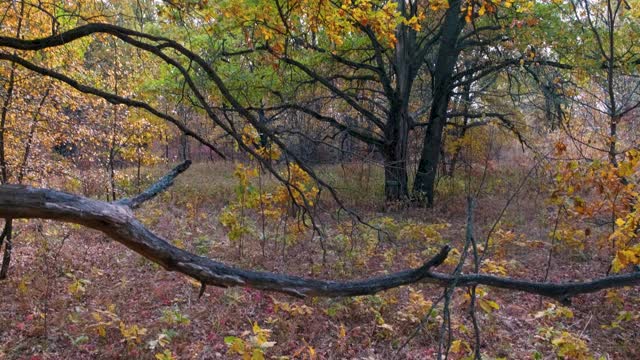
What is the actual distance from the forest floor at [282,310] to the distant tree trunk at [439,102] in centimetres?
369

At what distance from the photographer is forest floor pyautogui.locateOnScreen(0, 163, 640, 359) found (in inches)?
176

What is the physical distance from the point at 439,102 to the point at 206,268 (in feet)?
34.3

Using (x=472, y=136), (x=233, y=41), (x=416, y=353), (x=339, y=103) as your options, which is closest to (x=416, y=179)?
(x=339, y=103)

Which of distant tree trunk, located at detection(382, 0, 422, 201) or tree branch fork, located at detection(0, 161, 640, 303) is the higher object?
distant tree trunk, located at detection(382, 0, 422, 201)

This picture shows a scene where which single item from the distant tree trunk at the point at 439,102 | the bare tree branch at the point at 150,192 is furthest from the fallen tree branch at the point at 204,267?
the distant tree trunk at the point at 439,102

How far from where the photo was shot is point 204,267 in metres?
2.05

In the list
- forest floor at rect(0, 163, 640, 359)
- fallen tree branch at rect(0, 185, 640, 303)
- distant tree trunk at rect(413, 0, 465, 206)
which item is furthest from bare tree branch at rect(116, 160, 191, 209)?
distant tree trunk at rect(413, 0, 465, 206)

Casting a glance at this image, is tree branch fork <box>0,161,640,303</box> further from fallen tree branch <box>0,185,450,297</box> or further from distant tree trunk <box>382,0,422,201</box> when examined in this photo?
distant tree trunk <box>382,0,422,201</box>

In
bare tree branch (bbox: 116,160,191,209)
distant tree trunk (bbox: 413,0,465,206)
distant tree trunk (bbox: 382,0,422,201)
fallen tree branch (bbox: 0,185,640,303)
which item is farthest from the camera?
distant tree trunk (bbox: 382,0,422,201)

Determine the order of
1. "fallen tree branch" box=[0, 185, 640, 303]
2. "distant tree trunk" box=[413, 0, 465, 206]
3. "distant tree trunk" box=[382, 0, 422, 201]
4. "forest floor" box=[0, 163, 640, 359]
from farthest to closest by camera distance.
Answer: "distant tree trunk" box=[382, 0, 422, 201] < "distant tree trunk" box=[413, 0, 465, 206] < "forest floor" box=[0, 163, 640, 359] < "fallen tree branch" box=[0, 185, 640, 303]

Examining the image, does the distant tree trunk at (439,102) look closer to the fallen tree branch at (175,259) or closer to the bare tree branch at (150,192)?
the bare tree branch at (150,192)

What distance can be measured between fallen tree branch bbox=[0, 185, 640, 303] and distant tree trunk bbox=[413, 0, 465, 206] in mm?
8588

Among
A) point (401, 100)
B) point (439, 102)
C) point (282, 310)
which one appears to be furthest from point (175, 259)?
point (439, 102)

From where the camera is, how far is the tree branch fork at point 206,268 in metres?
1.95
